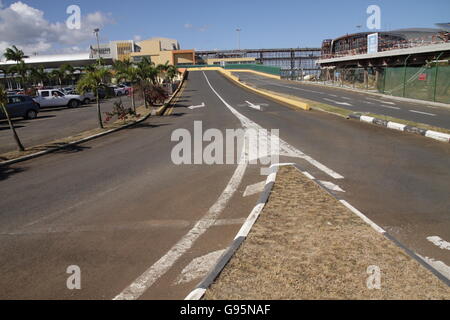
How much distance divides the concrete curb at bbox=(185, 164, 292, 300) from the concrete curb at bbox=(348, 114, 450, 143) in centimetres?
763

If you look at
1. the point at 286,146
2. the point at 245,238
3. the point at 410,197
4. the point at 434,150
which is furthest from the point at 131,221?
the point at 434,150

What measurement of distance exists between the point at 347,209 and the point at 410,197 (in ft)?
5.55

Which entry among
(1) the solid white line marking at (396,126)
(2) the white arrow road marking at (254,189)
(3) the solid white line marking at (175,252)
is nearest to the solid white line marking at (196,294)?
(3) the solid white line marking at (175,252)

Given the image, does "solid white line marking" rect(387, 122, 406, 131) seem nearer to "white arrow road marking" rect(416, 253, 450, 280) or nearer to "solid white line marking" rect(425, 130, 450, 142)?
"solid white line marking" rect(425, 130, 450, 142)

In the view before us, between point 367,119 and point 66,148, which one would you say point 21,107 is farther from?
point 367,119

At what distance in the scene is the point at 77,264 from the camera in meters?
4.95

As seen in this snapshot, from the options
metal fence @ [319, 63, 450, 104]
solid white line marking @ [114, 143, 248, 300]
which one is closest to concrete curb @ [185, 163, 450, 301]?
solid white line marking @ [114, 143, 248, 300]

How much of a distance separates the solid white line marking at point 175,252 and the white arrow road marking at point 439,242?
10.8 ft

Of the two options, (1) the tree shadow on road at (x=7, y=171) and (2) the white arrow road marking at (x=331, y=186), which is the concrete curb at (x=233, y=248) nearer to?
(2) the white arrow road marking at (x=331, y=186)

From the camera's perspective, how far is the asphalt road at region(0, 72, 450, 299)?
187 inches

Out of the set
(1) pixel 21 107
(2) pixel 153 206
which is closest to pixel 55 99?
(1) pixel 21 107

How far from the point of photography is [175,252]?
17.1 ft

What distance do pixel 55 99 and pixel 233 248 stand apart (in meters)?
32.1
